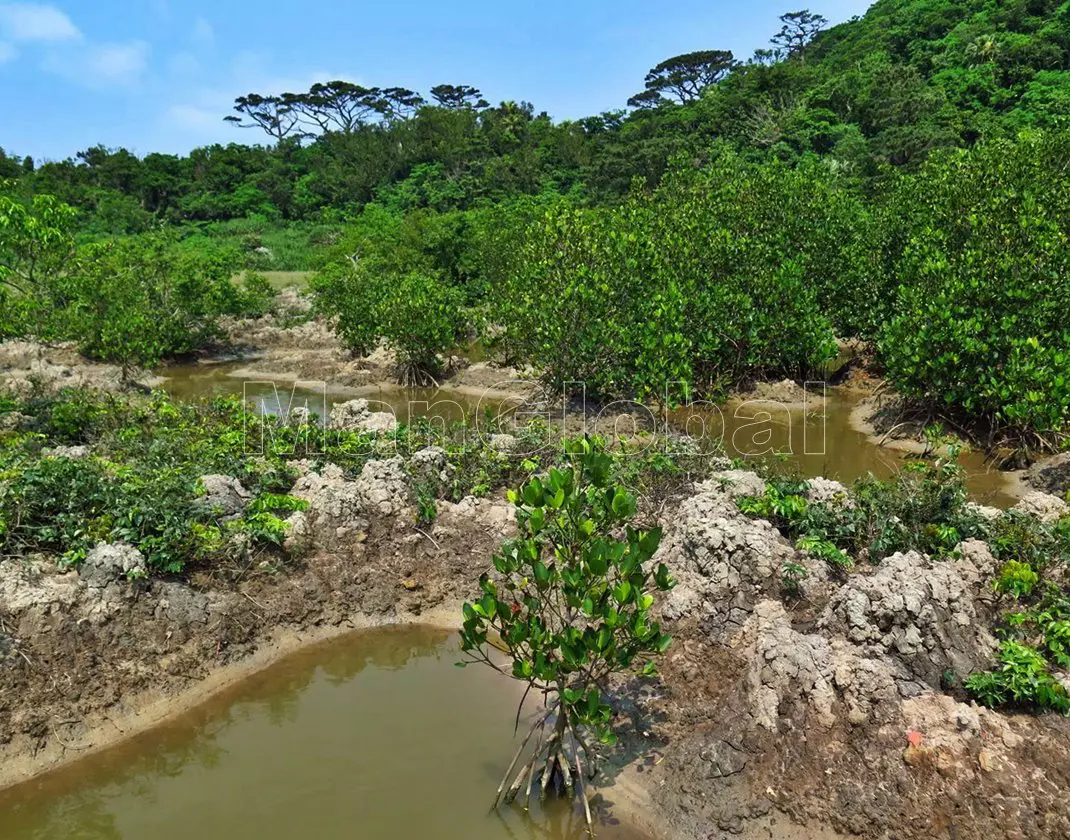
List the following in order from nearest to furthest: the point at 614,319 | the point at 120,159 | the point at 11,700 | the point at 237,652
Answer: the point at 11,700 → the point at 237,652 → the point at 614,319 → the point at 120,159

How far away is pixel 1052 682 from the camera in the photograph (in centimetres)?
514

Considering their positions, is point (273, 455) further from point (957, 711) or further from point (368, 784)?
point (957, 711)

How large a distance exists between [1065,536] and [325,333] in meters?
22.3

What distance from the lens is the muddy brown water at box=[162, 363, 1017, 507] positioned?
11758 mm

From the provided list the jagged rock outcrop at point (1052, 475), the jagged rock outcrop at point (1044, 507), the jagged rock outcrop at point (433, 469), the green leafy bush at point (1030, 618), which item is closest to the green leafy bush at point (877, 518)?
the green leafy bush at point (1030, 618)

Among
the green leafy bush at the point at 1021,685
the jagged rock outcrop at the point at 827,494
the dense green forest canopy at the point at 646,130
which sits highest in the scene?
the dense green forest canopy at the point at 646,130

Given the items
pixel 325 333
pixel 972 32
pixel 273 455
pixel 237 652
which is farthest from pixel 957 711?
pixel 972 32

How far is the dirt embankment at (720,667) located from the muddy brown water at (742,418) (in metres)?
Answer: 3.24

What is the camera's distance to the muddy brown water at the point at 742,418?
38.6 feet

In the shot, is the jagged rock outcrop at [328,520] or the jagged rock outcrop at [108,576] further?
the jagged rock outcrop at [328,520]

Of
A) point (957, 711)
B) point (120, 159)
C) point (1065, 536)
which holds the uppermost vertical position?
point (120, 159)

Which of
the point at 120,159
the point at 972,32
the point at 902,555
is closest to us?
the point at 902,555

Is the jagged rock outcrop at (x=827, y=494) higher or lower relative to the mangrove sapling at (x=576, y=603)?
lower

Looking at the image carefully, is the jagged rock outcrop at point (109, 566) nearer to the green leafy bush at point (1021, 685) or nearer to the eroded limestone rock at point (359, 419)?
the eroded limestone rock at point (359, 419)
